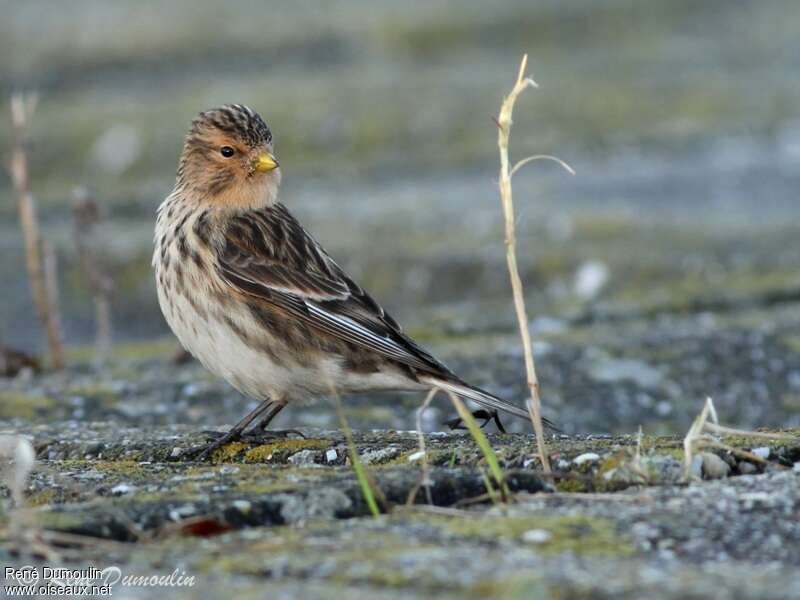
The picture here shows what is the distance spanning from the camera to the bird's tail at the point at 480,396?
4863 mm

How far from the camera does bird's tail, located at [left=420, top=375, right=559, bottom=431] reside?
486 cm

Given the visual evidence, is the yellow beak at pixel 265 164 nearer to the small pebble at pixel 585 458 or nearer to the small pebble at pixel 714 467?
the small pebble at pixel 585 458

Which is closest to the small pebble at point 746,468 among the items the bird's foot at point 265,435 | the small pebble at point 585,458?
the small pebble at point 585,458

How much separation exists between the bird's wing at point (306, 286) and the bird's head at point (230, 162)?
14 cm

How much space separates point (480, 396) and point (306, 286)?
846 mm

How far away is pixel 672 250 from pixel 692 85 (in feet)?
18.6

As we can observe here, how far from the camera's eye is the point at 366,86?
15.6 m

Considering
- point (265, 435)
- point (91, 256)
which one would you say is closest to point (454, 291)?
point (91, 256)

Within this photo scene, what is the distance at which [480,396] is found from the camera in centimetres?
503

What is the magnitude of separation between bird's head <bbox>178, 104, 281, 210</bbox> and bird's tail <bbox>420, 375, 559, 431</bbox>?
113 cm

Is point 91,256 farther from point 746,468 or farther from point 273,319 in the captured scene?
point 746,468

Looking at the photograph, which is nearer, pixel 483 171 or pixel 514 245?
pixel 514 245

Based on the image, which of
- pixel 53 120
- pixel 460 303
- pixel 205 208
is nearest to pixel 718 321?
pixel 460 303

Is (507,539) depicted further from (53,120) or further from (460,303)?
(53,120)
